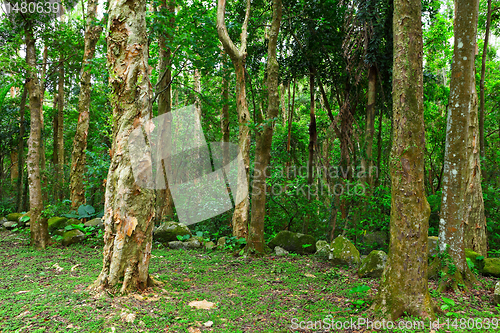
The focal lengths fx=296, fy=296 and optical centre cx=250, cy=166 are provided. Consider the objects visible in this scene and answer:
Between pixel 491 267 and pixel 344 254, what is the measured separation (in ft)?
7.19

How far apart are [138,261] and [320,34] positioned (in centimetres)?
723

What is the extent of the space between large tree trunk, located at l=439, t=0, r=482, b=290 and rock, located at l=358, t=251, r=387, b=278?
974 millimetres

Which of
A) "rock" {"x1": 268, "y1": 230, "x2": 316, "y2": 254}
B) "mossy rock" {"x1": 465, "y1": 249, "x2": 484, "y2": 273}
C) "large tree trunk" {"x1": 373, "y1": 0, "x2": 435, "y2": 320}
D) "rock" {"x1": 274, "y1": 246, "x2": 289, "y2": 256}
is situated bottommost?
"rock" {"x1": 274, "y1": 246, "x2": 289, "y2": 256}

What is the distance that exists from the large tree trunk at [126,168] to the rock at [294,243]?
131 inches

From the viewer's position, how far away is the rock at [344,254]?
537cm

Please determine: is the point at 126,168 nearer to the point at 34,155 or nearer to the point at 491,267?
the point at 34,155

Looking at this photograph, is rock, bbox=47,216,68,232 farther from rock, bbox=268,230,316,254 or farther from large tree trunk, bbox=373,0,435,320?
large tree trunk, bbox=373,0,435,320

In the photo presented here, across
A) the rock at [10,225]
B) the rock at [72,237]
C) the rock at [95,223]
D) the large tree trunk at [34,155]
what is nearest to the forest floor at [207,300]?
the large tree trunk at [34,155]

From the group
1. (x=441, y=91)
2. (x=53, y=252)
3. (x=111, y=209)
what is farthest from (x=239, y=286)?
(x=441, y=91)

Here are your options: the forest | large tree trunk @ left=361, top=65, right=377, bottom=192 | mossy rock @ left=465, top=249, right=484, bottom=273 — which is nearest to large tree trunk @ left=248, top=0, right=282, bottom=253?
the forest

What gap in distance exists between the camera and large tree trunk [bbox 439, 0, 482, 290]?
381 centimetres

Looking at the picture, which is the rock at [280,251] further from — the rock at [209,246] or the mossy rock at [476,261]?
the mossy rock at [476,261]

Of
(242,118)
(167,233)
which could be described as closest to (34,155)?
(167,233)

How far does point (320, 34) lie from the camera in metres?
7.98
